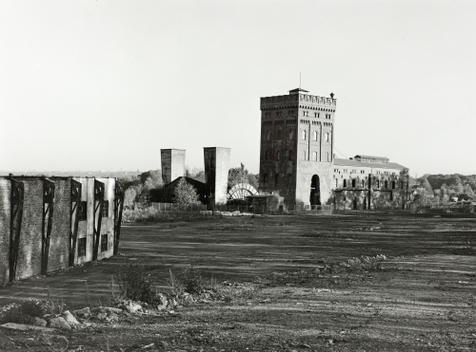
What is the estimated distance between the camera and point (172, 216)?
44156 mm

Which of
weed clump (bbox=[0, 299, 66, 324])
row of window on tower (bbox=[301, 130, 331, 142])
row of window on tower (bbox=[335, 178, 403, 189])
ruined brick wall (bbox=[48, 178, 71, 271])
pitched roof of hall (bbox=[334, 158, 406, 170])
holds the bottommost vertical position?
weed clump (bbox=[0, 299, 66, 324])

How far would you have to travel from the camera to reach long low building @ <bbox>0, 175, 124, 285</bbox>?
13.6m

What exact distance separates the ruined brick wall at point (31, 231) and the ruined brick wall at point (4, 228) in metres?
0.54

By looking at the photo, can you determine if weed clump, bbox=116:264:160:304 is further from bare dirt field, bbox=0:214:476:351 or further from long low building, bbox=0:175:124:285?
long low building, bbox=0:175:124:285

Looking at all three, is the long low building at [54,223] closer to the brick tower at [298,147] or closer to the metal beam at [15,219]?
the metal beam at [15,219]

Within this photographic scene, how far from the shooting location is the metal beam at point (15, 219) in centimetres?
1352

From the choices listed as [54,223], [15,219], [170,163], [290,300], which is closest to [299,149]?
[170,163]

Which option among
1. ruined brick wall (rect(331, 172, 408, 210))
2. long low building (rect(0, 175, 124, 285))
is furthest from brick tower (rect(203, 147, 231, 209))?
long low building (rect(0, 175, 124, 285))

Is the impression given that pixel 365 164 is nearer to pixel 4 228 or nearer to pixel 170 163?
pixel 170 163

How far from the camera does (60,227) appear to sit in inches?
640

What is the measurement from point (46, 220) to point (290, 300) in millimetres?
7220

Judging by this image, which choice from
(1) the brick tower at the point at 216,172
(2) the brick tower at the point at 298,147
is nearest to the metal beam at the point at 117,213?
(1) the brick tower at the point at 216,172

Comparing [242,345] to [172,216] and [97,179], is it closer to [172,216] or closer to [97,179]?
[97,179]

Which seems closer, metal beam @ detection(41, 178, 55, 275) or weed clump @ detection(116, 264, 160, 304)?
weed clump @ detection(116, 264, 160, 304)
